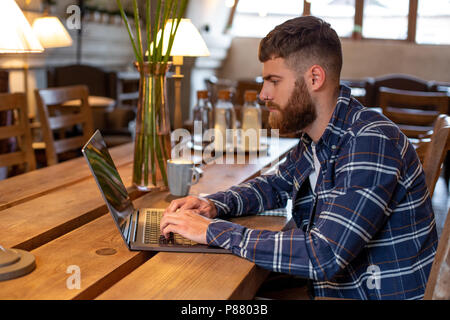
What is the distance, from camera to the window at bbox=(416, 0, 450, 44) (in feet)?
21.0

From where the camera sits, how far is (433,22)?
649 cm

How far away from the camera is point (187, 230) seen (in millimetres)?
1120

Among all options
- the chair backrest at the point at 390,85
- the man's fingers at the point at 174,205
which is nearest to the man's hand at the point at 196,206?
the man's fingers at the point at 174,205

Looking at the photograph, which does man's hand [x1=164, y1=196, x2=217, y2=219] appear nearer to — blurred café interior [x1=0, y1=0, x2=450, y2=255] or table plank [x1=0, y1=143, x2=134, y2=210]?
table plank [x1=0, y1=143, x2=134, y2=210]

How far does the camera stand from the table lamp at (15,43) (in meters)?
0.93

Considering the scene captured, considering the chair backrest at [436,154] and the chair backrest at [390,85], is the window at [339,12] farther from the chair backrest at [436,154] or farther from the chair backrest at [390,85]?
the chair backrest at [436,154]

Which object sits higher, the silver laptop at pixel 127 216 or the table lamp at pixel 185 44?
the table lamp at pixel 185 44

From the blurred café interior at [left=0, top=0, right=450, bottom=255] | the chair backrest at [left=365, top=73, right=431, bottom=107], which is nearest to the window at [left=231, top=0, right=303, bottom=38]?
the blurred café interior at [left=0, top=0, right=450, bottom=255]

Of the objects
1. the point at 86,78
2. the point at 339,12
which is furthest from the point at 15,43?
the point at 339,12

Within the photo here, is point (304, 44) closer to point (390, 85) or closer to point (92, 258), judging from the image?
point (92, 258)

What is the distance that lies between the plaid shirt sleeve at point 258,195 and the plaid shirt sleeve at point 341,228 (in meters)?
0.25

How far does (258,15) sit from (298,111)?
6.23 meters

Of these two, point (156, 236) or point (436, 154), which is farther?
point (436, 154)
